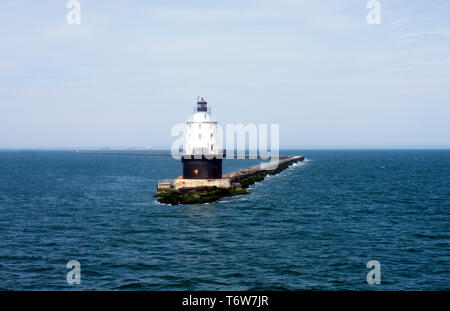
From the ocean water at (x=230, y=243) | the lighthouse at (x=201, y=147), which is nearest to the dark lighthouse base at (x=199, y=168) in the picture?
the lighthouse at (x=201, y=147)

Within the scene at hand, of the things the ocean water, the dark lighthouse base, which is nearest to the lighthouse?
the dark lighthouse base

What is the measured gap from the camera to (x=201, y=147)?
150ft

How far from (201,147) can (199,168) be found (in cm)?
231

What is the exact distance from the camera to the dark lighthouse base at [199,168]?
149ft

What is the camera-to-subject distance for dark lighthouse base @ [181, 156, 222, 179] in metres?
45.3

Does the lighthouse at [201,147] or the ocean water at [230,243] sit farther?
the lighthouse at [201,147]

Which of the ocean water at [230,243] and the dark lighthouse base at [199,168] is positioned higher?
the dark lighthouse base at [199,168]

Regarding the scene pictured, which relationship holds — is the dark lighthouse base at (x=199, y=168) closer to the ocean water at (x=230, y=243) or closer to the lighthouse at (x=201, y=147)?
the lighthouse at (x=201, y=147)

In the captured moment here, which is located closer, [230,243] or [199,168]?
[230,243]

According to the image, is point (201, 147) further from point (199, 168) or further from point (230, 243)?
point (230, 243)

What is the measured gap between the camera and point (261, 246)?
25328 mm

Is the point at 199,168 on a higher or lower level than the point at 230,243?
higher

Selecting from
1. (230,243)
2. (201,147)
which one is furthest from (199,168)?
(230,243)

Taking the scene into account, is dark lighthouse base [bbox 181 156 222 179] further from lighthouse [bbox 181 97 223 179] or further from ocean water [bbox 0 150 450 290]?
ocean water [bbox 0 150 450 290]
